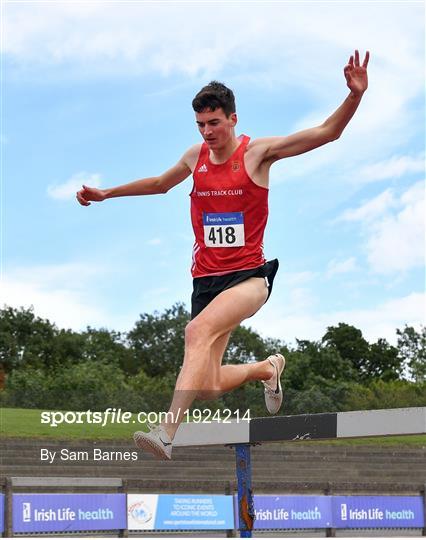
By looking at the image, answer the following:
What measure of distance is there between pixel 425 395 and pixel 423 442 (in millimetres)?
2124

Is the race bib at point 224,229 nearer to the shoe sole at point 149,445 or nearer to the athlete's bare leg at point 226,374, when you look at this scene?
the athlete's bare leg at point 226,374

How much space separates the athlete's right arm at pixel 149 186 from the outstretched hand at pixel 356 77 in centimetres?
109

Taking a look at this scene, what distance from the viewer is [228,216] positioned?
5.48 m

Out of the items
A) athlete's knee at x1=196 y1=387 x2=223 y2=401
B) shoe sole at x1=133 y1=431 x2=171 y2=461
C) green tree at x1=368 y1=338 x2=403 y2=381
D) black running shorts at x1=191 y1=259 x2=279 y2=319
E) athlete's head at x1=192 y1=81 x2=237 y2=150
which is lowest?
shoe sole at x1=133 y1=431 x2=171 y2=461

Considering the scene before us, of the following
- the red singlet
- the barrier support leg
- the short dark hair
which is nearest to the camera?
the short dark hair

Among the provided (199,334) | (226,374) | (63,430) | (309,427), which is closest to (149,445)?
(199,334)

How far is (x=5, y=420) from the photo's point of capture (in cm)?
3156

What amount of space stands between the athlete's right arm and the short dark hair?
0.44 meters

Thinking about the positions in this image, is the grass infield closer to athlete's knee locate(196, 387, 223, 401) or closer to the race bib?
athlete's knee locate(196, 387, 223, 401)

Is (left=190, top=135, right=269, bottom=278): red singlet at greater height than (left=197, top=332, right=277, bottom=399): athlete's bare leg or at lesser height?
greater

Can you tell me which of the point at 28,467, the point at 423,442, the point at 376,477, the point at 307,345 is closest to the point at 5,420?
the point at 28,467

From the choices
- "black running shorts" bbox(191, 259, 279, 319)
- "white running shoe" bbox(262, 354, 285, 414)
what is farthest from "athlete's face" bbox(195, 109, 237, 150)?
"white running shoe" bbox(262, 354, 285, 414)

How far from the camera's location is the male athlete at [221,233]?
17.3ft

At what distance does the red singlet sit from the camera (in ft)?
18.0
